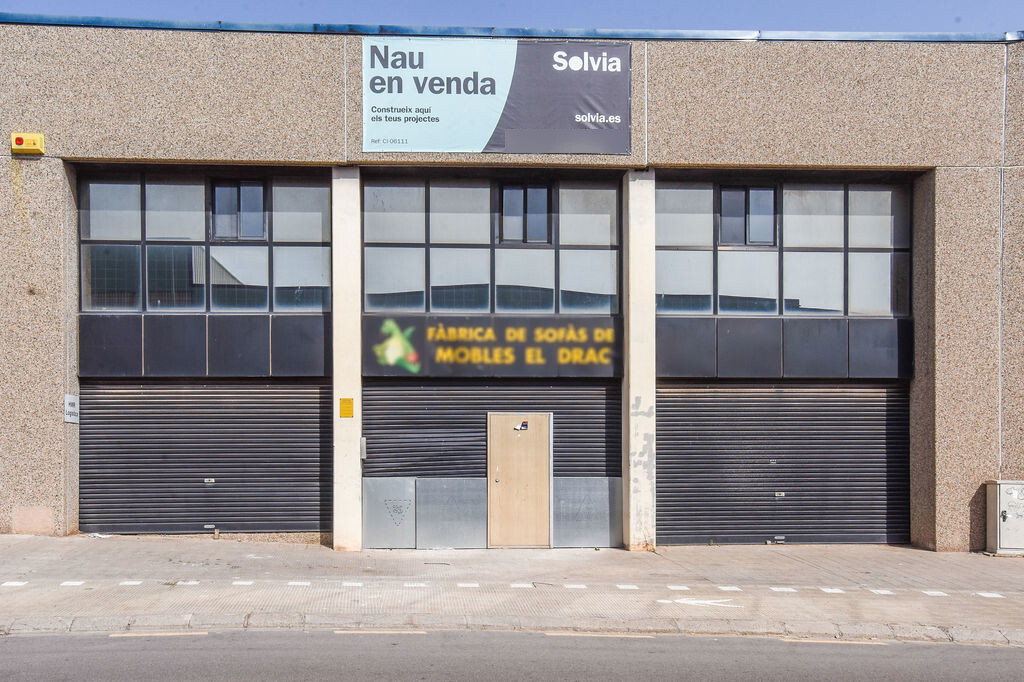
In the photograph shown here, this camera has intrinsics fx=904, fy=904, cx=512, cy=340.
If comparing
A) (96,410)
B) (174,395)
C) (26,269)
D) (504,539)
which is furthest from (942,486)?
(26,269)

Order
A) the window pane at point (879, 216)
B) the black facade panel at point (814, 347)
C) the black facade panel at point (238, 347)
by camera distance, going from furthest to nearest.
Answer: the window pane at point (879, 216), the black facade panel at point (814, 347), the black facade panel at point (238, 347)

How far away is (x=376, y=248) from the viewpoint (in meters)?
14.9

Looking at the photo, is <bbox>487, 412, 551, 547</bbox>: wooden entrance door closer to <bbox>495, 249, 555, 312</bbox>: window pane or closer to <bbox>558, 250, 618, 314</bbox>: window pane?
<bbox>495, 249, 555, 312</bbox>: window pane

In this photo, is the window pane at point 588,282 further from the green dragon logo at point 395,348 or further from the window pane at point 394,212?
the green dragon logo at point 395,348

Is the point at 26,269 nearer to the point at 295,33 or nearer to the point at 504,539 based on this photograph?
the point at 295,33

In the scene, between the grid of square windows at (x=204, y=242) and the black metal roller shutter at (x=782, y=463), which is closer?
the grid of square windows at (x=204, y=242)

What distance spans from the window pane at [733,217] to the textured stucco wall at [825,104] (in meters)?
0.75

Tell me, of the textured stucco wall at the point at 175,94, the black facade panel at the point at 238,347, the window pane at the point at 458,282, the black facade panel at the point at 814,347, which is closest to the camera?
the textured stucco wall at the point at 175,94

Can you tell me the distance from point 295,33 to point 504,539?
29.1 feet

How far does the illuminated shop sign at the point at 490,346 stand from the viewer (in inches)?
582

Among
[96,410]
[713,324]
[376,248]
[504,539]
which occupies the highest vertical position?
[376,248]

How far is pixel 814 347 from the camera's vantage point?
602 inches

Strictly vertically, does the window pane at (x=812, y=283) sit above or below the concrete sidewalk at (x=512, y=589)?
above

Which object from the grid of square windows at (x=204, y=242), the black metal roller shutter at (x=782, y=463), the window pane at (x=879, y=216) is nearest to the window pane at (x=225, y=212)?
the grid of square windows at (x=204, y=242)
